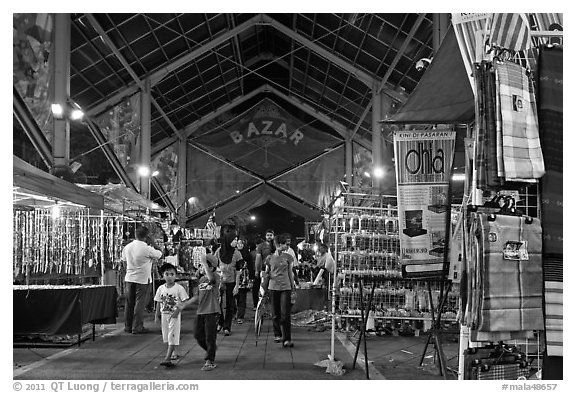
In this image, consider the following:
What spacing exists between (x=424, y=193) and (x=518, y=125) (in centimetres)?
178

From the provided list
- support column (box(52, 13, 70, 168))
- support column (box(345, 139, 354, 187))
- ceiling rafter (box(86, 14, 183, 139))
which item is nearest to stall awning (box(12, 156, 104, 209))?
support column (box(52, 13, 70, 168))

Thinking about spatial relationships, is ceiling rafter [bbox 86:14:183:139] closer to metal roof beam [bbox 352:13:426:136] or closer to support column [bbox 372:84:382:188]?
support column [bbox 372:84:382:188]

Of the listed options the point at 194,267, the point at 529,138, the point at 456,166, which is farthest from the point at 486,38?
the point at 194,267

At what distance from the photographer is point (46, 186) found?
7363 millimetres

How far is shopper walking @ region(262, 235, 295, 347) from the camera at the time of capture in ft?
26.8

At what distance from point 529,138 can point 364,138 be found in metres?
20.3

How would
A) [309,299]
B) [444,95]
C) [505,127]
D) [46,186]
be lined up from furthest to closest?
[309,299], [46,186], [444,95], [505,127]

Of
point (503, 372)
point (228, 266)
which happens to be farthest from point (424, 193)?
point (228, 266)

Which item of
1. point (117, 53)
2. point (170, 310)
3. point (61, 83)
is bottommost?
point (170, 310)

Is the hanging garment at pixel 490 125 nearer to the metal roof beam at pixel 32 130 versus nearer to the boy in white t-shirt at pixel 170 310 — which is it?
the boy in white t-shirt at pixel 170 310

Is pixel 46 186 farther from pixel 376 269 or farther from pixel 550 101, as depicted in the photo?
pixel 550 101

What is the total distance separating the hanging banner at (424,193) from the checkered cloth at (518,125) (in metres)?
1.65

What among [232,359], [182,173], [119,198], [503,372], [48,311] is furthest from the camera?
[182,173]

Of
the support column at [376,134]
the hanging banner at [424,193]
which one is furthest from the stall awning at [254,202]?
the hanging banner at [424,193]
